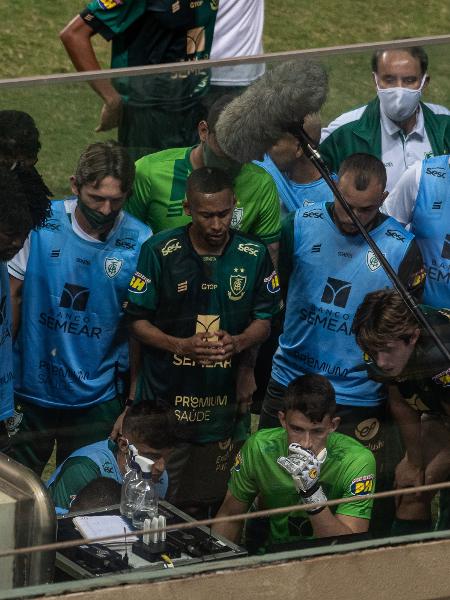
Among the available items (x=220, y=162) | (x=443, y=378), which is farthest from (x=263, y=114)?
(x=443, y=378)

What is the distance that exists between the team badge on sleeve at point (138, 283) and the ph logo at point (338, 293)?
0.50m

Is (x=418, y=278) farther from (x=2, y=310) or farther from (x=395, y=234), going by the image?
(x=2, y=310)

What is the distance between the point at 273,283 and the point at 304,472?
64 cm

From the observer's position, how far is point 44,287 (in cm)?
439

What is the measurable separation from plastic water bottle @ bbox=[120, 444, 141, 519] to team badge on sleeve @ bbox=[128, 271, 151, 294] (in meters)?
0.47

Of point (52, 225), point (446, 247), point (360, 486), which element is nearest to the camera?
point (360, 486)

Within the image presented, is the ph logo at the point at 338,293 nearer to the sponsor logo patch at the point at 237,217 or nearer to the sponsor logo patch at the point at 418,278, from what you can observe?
the sponsor logo patch at the point at 418,278

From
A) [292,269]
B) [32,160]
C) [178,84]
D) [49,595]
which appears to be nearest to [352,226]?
[292,269]

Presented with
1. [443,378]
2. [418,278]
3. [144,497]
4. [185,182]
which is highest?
[185,182]

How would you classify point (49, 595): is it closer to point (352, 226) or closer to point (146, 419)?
point (146, 419)

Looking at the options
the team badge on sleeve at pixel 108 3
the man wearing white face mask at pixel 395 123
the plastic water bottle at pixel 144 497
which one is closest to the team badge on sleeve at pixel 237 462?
the plastic water bottle at pixel 144 497

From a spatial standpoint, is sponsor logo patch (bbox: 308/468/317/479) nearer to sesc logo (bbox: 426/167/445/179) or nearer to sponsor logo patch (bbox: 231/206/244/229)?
sponsor logo patch (bbox: 231/206/244/229)

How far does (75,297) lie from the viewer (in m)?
4.32

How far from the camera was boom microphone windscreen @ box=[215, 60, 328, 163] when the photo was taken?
4.47 m
